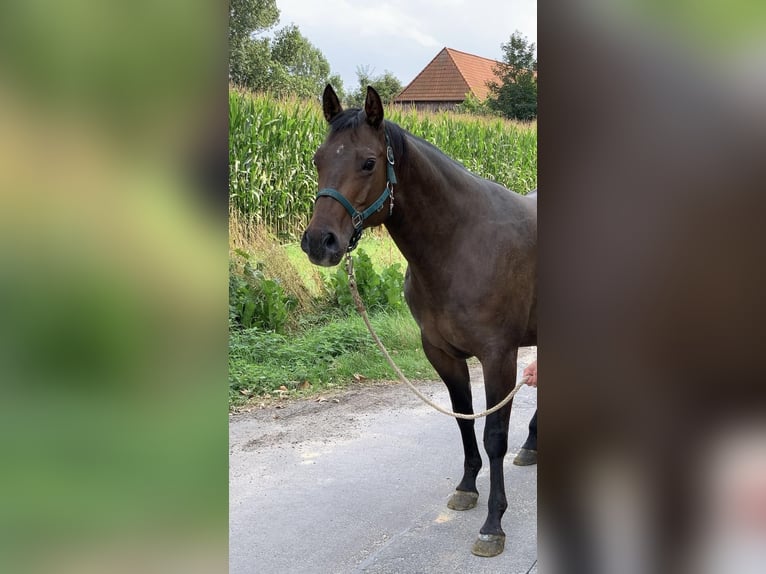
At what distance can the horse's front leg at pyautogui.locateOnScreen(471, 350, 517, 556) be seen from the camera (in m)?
2.89

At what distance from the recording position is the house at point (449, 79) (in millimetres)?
27094

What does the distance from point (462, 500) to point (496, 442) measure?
0.52 m

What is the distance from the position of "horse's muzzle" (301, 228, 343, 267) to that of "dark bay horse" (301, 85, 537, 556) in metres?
0.10

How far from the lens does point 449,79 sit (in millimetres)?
27766

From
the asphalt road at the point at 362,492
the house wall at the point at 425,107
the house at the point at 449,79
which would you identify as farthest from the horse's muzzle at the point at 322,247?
the house at the point at 449,79

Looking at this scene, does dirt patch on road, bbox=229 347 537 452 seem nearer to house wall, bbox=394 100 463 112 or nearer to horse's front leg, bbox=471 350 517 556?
horse's front leg, bbox=471 350 517 556

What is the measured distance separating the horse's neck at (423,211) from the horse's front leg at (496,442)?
0.54 m

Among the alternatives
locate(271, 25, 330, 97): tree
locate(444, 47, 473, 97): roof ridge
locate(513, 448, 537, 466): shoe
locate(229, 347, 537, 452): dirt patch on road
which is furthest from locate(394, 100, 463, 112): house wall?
locate(513, 448, 537, 466): shoe

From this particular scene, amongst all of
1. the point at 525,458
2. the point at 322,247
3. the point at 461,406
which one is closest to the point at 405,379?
the point at 322,247

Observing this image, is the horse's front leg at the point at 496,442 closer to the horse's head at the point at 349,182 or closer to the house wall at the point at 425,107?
the horse's head at the point at 349,182

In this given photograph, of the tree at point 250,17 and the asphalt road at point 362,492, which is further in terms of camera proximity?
the tree at point 250,17
